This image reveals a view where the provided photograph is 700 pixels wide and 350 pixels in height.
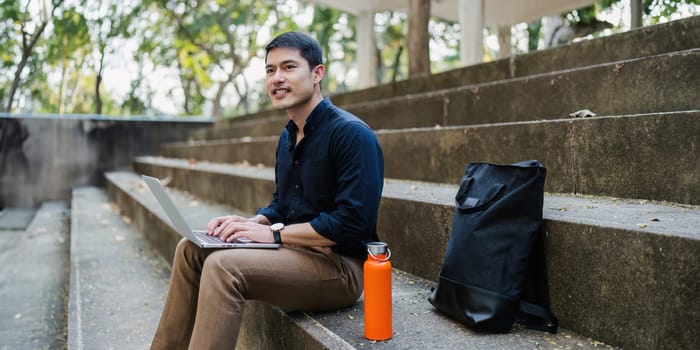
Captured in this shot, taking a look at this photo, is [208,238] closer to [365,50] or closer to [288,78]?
[288,78]

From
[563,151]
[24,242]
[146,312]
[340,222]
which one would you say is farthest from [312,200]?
[24,242]

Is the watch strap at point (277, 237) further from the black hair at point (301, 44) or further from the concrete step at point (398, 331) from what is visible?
the black hair at point (301, 44)

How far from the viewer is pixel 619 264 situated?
5.77 ft

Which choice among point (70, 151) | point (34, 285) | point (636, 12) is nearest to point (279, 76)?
point (34, 285)

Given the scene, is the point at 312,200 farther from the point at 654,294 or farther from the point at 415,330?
the point at 654,294

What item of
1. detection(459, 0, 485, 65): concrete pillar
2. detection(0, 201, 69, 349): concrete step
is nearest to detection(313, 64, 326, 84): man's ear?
detection(0, 201, 69, 349): concrete step

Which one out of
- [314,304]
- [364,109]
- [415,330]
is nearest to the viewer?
[415,330]

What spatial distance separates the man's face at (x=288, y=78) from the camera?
221 centimetres

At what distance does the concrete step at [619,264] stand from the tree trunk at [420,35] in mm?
4039

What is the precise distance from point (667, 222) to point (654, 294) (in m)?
0.29

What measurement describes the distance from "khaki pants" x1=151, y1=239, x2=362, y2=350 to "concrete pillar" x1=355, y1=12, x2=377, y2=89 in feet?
23.4

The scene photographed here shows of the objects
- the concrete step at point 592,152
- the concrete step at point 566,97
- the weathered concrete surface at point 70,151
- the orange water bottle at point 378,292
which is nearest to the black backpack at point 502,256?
the orange water bottle at point 378,292

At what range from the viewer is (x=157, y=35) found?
17891 mm

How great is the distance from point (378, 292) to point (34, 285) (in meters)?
3.98
